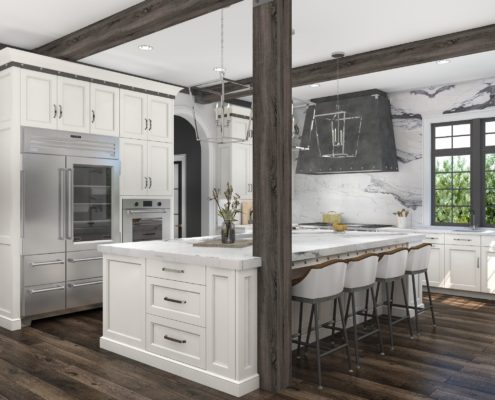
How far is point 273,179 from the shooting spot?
11.1 feet

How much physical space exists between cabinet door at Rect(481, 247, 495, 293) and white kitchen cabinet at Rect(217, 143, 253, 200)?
11.5 feet

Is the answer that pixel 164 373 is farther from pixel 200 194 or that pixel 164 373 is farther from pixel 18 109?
pixel 200 194

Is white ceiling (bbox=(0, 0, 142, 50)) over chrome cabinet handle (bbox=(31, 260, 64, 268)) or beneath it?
over

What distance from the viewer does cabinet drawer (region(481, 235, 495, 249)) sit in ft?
21.0

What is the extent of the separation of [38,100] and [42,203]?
1.02m

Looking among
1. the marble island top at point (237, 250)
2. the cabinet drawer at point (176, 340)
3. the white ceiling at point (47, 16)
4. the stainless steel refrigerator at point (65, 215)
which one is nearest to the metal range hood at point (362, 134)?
the marble island top at point (237, 250)

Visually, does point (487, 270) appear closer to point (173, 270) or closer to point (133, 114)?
point (173, 270)

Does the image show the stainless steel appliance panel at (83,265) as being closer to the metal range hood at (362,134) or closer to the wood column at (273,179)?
the wood column at (273,179)

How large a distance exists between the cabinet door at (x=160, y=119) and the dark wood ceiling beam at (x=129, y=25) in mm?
1197

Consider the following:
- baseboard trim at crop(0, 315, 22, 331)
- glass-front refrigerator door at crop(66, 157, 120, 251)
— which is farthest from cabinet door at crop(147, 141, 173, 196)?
baseboard trim at crop(0, 315, 22, 331)

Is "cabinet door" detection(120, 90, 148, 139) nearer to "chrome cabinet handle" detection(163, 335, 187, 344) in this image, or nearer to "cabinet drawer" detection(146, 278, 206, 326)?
"cabinet drawer" detection(146, 278, 206, 326)

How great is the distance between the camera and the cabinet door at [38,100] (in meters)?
5.03

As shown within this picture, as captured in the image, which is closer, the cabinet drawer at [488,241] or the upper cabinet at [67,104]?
the upper cabinet at [67,104]

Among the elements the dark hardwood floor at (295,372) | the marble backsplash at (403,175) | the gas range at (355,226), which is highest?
the marble backsplash at (403,175)
